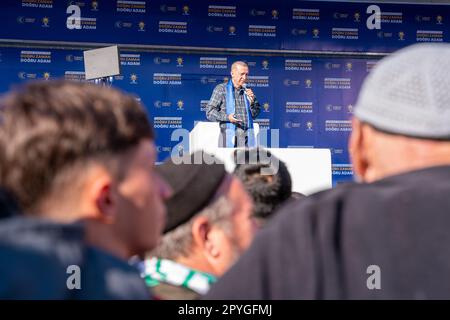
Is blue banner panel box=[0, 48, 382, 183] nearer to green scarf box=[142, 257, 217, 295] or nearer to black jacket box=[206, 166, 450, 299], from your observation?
green scarf box=[142, 257, 217, 295]

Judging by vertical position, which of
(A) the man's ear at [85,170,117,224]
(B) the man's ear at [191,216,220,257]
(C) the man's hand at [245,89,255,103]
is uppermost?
(C) the man's hand at [245,89,255,103]

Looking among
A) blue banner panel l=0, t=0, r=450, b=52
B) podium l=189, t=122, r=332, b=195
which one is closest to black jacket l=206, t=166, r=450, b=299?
podium l=189, t=122, r=332, b=195

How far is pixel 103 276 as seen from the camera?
1.10 metres

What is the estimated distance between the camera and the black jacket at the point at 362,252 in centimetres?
114

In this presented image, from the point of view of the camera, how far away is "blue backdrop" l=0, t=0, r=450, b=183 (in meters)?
12.7

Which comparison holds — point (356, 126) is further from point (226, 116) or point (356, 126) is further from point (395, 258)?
point (226, 116)

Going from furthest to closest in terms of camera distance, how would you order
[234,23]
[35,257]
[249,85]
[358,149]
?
[234,23], [249,85], [358,149], [35,257]

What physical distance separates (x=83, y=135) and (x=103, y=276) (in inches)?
9.3

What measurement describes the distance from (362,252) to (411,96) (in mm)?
303

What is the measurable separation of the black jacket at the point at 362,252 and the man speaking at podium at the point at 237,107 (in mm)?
8872

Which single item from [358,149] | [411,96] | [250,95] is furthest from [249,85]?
[411,96]

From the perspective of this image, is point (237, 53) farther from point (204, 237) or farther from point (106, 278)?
point (106, 278)

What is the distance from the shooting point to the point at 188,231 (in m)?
1.87
